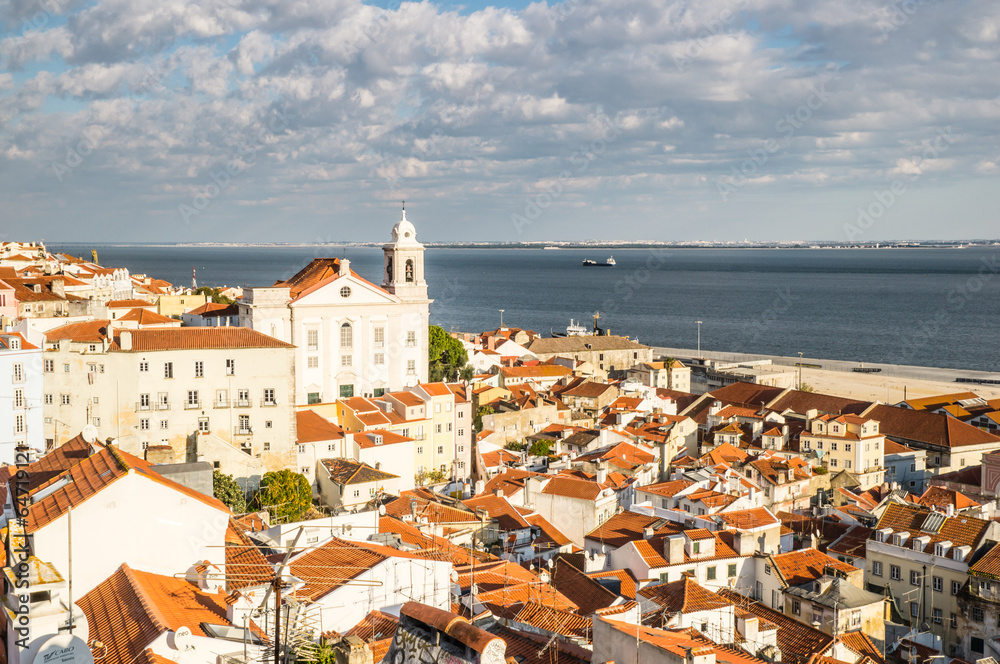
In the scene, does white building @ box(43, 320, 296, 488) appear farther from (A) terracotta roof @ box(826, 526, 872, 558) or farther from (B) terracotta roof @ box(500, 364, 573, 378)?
(B) terracotta roof @ box(500, 364, 573, 378)

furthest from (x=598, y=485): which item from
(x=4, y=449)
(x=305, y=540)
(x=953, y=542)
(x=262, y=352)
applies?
(x=4, y=449)

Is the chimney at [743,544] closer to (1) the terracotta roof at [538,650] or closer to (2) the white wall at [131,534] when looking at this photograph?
(1) the terracotta roof at [538,650]

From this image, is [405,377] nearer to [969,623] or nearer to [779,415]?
[779,415]

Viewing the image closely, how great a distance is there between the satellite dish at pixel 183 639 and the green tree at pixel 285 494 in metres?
16.0

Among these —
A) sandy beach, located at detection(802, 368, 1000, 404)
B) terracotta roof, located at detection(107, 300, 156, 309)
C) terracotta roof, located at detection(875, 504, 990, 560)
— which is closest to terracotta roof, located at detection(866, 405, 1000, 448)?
sandy beach, located at detection(802, 368, 1000, 404)

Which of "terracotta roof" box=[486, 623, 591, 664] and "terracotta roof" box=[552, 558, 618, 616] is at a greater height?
"terracotta roof" box=[486, 623, 591, 664]

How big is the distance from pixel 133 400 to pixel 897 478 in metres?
28.8

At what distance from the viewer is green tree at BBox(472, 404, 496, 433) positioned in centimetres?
3906

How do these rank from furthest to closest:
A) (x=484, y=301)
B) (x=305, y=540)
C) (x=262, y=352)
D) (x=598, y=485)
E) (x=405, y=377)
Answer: (x=484, y=301)
(x=405, y=377)
(x=262, y=352)
(x=598, y=485)
(x=305, y=540)

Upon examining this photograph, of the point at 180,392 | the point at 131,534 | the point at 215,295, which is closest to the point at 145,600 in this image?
the point at 131,534

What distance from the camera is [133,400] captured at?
27.4 m

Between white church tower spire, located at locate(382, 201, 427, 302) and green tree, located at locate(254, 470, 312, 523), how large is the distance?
1623 cm

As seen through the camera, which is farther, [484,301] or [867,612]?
[484,301]

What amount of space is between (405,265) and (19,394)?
20417 mm
